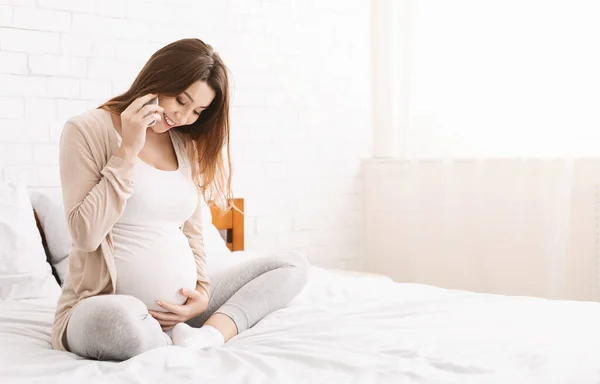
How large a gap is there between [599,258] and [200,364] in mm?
2089

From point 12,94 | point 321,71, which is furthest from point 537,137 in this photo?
point 12,94

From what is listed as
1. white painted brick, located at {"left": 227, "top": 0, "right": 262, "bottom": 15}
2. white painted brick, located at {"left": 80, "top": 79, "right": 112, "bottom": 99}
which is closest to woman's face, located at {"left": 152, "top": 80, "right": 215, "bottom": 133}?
white painted brick, located at {"left": 80, "top": 79, "right": 112, "bottom": 99}

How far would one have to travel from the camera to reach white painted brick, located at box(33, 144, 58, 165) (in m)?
2.82

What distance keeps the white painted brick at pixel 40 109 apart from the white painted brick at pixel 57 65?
0.10 m

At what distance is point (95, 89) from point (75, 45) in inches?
7.0

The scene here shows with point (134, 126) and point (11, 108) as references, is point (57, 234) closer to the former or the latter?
point (11, 108)

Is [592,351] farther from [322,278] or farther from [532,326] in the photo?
[322,278]

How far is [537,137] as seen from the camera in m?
3.23

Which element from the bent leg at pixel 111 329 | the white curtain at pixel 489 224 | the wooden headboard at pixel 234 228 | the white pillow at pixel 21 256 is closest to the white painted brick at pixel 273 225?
the wooden headboard at pixel 234 228

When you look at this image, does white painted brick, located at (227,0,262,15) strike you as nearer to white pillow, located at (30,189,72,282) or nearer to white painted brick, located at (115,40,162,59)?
white painted brick, located at (115,40,162,59)

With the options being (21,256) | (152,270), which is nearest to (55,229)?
(21,256)

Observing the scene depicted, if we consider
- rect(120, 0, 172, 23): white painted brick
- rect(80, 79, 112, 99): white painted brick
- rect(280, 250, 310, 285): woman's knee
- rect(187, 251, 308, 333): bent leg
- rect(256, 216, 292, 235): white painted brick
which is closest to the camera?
rect(187, 251, 308, 333): bent leg

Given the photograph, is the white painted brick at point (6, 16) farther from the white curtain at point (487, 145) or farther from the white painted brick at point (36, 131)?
the white curtain at point (487, 145)

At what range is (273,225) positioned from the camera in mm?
3586
